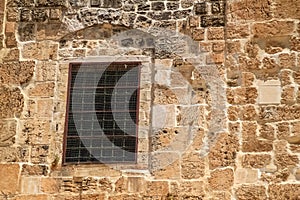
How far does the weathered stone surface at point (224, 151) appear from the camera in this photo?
7934 millimetres

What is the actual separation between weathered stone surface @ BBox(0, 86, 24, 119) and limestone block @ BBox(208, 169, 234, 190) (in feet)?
7.98

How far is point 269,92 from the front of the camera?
8.16 meters

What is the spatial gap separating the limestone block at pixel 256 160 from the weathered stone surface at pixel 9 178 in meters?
2.60

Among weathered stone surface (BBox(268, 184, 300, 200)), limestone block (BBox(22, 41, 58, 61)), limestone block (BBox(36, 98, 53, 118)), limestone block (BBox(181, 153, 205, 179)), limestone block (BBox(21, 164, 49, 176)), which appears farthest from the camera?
limestone block (BBox(22, 41, 58, 61))

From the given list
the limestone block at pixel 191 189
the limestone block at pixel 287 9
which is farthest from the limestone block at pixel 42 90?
the limestone block at pixel 287 9

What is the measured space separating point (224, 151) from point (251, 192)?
55 centimetres

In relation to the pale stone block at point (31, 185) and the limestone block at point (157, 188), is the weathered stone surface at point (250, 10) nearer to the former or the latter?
the limestone block at point (157, 188)

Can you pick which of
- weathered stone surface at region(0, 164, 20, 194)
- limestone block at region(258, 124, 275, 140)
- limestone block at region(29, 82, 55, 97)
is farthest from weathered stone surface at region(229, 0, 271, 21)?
weathered stone surface at region(0, 164, 20, 194)

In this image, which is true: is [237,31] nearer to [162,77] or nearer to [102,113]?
[162,77]

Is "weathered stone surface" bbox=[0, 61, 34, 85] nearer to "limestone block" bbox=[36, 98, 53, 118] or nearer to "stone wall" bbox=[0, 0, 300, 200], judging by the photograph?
"stone wall" bbox=[0, 0, 300, 200]

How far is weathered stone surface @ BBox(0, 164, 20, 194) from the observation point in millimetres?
8117

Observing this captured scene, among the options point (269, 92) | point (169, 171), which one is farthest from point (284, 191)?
point (169, 171)

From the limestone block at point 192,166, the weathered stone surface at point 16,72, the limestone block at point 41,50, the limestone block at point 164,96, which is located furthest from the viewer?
the limestone block at point 41,50

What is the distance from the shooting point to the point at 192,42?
8539 mm
